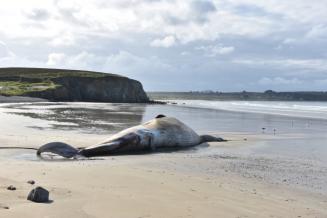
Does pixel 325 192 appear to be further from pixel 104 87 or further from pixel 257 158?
pixel 104 87

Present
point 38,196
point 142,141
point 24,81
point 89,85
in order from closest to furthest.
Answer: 1. point 38,196
2. point 142,141
3. point 24,81
4. point 89,85

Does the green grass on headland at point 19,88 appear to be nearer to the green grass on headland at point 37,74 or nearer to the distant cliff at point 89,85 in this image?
the distant cliff at point 89,85

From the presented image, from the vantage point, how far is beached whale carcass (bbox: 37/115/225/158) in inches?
512

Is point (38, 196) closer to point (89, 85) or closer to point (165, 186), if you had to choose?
point (165, 186)

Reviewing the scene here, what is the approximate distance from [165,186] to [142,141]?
21.4 feet

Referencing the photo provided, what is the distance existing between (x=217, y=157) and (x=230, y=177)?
3.55 meters

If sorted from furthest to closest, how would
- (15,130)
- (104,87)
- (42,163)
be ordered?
(104,87)
(15,130)
(42,163)

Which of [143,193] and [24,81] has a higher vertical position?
[24,81]

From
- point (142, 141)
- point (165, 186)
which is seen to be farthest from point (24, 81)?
point (165, 186)

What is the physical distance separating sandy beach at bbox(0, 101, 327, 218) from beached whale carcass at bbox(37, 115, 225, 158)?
703mm

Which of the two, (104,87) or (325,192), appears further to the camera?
(104,87)

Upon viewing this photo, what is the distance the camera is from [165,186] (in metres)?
8.97

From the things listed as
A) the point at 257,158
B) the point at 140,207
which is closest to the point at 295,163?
the point at 257,158

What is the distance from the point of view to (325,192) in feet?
30.5
